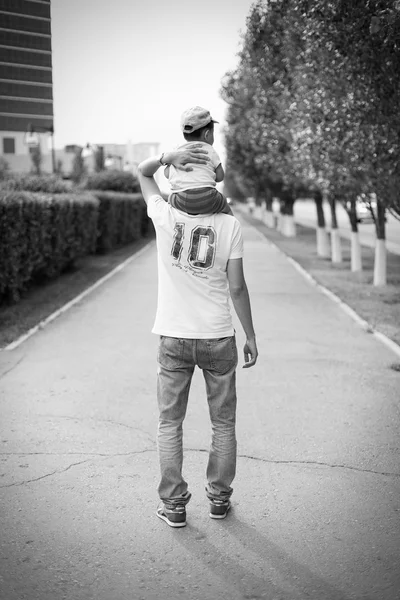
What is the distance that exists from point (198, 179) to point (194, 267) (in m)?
0.45

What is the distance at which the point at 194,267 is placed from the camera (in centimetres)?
427

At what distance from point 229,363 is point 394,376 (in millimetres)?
4186

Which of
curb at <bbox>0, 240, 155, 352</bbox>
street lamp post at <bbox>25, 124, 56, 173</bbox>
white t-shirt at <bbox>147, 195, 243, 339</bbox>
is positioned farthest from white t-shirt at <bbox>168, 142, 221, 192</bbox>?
curb at <bbox>0, 240, 155, 352</bbox>

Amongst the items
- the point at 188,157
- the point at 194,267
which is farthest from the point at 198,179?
the point at 194,267

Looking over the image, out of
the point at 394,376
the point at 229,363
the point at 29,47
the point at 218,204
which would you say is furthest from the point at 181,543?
the point at 29,47

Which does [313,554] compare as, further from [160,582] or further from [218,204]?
[218,204]

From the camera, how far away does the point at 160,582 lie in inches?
144

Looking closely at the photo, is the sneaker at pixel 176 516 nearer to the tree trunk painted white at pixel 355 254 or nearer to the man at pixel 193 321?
the man at pixel 193 321

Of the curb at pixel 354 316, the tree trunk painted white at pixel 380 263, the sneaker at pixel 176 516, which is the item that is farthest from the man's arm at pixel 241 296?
the tree trunk painted white at pixel 380 263

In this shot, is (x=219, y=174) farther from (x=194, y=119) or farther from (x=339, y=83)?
(x=339, y=83)

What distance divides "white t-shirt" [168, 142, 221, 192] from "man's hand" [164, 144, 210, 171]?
19 mm

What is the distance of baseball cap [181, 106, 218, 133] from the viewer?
4.22m

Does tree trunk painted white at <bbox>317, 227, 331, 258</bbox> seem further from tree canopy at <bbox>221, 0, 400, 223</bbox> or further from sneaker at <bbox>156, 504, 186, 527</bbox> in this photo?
sneaker at <bbox>156, 504, 186, 527</bbox>

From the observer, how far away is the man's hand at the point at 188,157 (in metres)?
4.18
